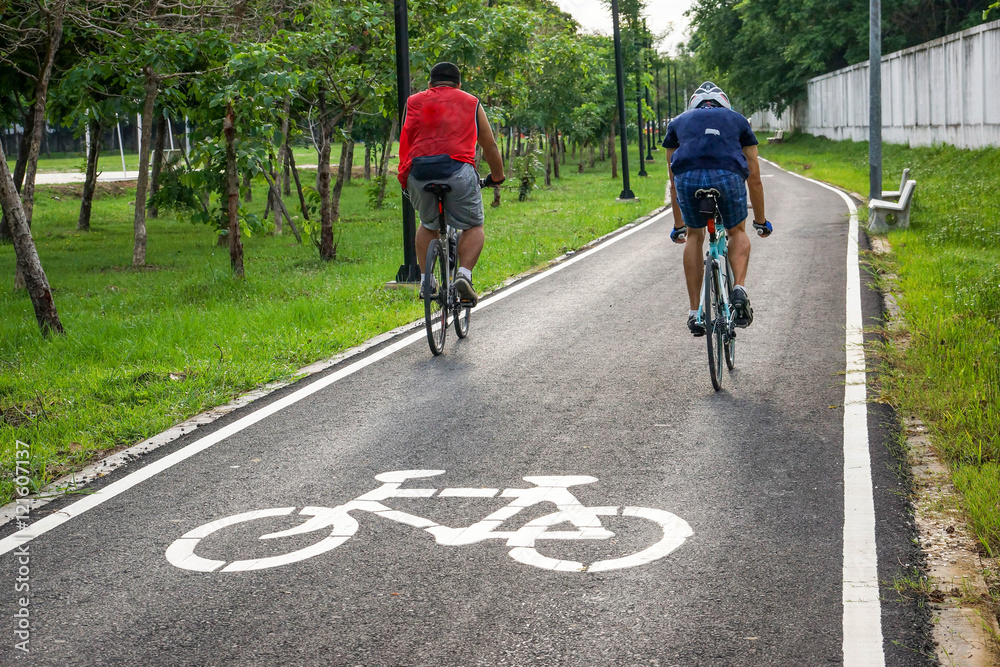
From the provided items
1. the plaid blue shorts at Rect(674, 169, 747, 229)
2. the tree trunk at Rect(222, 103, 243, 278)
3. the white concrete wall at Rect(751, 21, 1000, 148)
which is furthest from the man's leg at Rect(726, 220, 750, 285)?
the white concrete wall at Rect(751, 21, 1000, 148)

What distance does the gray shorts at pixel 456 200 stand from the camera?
839cm

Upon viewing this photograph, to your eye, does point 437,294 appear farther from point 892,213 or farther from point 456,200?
point 892,213

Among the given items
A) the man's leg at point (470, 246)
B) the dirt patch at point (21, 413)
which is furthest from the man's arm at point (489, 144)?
the dirt patch at point (21, 413)

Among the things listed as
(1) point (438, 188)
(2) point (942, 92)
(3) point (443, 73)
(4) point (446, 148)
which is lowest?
(1) point (438, 188)

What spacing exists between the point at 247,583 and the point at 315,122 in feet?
47.3

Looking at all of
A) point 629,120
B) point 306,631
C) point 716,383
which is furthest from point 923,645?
point 629,120

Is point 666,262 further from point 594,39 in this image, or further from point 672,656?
point 594,39

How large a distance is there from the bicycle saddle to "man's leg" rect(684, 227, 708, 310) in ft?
6.60

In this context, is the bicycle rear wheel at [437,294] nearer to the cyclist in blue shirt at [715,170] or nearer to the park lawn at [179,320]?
the park lawn at [179,320]

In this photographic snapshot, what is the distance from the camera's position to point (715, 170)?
692cm

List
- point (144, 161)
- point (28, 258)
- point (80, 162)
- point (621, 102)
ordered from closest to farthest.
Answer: point (28, 258)
point (144, 161)
point (621, 102)
point (80, 162)

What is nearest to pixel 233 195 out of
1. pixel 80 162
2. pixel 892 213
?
pixel 892 213

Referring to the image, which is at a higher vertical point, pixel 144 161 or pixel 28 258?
pixel 144 161

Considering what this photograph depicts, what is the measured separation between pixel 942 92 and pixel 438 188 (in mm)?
25076
